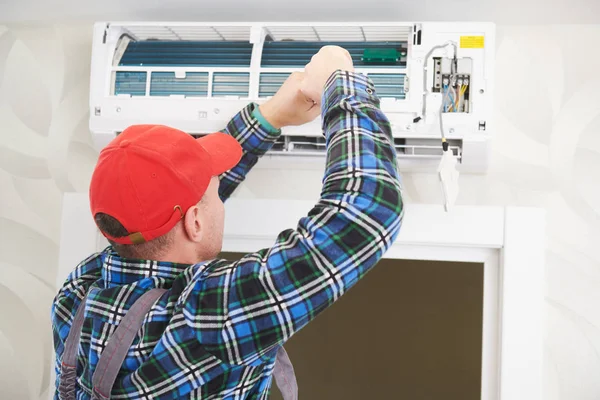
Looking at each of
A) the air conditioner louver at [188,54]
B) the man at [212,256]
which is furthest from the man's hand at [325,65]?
the air conditioner louver at [188,54]

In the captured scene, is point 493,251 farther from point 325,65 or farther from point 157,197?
point 157,197

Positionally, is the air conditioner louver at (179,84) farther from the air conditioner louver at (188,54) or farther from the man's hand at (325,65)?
the man's hand at (325,65)

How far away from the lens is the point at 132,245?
98 centimetres

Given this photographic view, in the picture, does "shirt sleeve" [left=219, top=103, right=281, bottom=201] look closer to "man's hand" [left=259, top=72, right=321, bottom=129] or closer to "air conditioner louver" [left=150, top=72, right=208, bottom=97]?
"man's hand" [left=259, top=72, right=321, bottom=129]

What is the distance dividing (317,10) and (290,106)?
486 millimetres

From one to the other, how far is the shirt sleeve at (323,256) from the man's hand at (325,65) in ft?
0.30

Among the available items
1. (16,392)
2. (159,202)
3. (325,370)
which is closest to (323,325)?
(325,370)

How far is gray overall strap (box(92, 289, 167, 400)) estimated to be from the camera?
896mm

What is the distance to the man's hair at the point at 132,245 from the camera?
94 cm

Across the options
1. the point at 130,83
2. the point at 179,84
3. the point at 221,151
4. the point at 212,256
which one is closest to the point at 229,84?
the point at 179,84

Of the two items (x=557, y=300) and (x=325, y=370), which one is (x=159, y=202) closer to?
(x=557, y=300)

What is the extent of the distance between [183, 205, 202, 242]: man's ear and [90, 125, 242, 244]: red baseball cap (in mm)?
12

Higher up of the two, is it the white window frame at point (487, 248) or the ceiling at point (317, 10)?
the ceiling at point (317, 10)

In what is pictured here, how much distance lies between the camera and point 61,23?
5.68 feet
